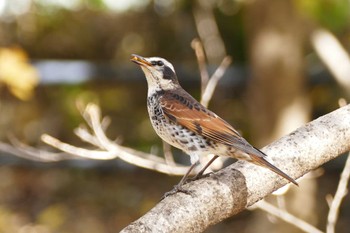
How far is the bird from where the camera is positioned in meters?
3.90

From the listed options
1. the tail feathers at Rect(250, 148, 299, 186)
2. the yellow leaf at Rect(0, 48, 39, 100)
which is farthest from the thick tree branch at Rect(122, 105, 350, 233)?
the yellow leaf at Rect(0, 48, 39, 100)

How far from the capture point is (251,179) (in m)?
3.61

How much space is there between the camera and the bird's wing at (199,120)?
12.8 feet

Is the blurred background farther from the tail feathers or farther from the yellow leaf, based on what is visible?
the tail feathers

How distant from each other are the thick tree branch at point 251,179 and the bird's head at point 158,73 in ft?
2.61

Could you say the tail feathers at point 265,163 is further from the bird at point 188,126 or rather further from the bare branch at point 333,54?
the bare branch at point 333,54

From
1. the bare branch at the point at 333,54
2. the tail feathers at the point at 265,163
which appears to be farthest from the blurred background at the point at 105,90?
the tail feathers at the point at 265,163

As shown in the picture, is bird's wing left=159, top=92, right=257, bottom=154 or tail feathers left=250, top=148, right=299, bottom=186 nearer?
tail feathers left=250, top=148, right=299, bottom=186

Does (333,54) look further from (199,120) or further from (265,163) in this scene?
(265,163)

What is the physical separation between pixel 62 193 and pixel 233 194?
6.44 meters

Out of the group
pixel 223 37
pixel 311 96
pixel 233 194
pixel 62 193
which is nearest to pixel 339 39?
pixel 311 96

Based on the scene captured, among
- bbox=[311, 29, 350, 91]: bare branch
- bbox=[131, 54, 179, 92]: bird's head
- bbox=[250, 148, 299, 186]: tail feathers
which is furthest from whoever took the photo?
bbox=[311, 29, 350, 91]: bare branch

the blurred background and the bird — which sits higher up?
the bird

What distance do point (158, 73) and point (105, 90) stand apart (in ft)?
19.0
